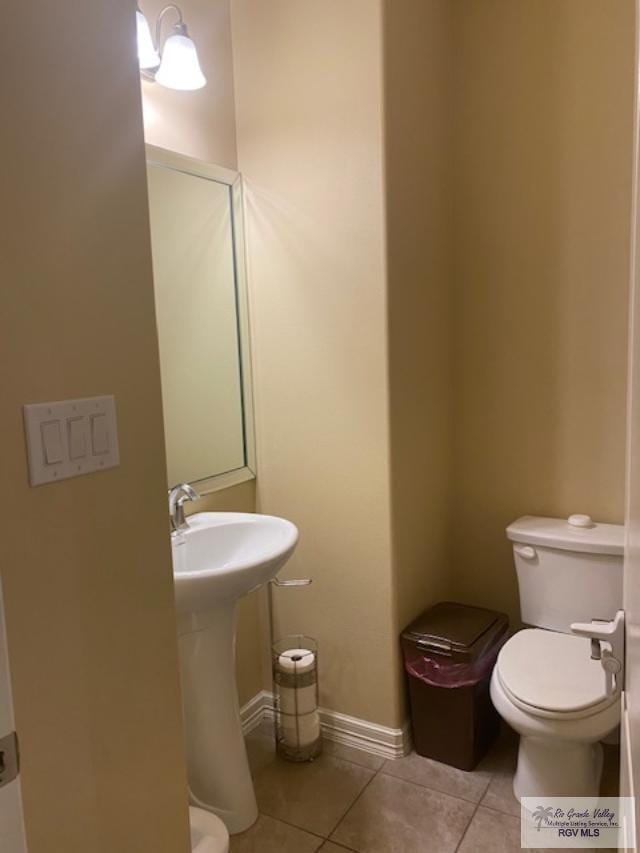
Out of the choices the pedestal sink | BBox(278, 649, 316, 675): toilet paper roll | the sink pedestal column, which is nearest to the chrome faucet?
the pedestal sink

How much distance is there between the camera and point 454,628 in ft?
6.98

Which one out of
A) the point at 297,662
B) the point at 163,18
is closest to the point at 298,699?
the point at 297,662

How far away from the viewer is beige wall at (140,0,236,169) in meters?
1.82

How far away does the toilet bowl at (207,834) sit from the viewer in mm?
1354

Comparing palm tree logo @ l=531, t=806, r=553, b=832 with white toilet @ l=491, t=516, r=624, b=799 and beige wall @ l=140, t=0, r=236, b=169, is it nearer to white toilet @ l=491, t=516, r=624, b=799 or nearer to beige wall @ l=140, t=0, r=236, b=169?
white toilet @ l=491, t=516, r=624, b=799

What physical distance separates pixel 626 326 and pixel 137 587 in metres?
1.80

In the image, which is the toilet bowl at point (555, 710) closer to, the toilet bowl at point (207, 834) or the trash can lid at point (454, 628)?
the trash can lid at point (454, 628)

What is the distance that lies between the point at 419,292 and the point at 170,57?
1.01m

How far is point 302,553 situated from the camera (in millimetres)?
2230

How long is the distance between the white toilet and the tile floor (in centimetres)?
14

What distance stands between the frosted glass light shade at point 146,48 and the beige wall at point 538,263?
3.68 ft

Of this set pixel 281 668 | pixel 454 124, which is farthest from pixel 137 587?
pixel 454 124

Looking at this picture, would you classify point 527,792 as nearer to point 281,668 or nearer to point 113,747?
point 281,668

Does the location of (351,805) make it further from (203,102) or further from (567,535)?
(203,102)
